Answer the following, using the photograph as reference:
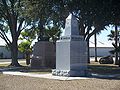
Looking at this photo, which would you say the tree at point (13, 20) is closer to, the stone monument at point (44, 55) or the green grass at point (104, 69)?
the stone monument at point (44, 55)

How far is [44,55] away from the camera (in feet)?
114

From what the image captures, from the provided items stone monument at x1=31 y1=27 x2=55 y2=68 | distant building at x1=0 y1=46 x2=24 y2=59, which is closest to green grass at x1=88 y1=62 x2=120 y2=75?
stone monument at x1=31 y1=27 x2=55 y2=68

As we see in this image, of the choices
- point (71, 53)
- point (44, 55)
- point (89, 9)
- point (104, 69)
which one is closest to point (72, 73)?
point (71, 53)

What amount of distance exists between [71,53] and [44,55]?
1145cm

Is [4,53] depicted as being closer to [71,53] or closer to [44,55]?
[44,55]

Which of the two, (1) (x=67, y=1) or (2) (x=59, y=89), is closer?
(2) (x=59, y=89)

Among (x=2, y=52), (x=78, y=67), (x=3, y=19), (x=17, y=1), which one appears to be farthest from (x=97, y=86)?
(x=2, y=52)

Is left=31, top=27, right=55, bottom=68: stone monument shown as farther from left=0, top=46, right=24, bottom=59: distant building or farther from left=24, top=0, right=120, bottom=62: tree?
left=0, top=46, right=24, bottom=59: distant building

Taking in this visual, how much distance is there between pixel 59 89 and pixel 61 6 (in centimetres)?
1372

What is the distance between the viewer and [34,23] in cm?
3909

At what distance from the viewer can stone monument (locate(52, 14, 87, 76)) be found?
77.3 ft

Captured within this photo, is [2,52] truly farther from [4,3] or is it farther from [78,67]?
[78,67]

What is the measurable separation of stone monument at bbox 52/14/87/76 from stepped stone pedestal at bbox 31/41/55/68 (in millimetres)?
10582

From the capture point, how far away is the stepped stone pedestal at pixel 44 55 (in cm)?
3481
